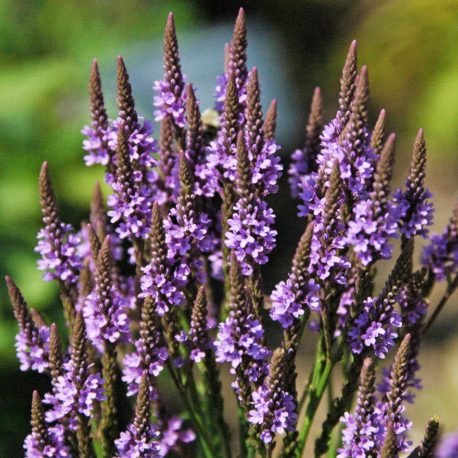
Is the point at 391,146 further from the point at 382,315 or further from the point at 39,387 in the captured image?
the point at 39,387

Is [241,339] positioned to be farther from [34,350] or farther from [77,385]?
[34,350]

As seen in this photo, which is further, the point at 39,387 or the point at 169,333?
the point at 39,387

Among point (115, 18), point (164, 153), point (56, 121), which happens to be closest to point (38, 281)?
point (56, 121)

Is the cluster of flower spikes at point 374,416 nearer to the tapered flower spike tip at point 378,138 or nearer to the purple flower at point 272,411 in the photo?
the purple flower at point 272,411

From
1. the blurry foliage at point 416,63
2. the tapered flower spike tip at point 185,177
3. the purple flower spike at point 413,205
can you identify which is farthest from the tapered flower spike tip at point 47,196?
the blurry foliage at point 416,63

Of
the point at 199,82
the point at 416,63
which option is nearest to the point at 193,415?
the point at 199,82

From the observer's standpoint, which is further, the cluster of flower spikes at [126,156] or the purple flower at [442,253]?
the purple flower at [442,253]
